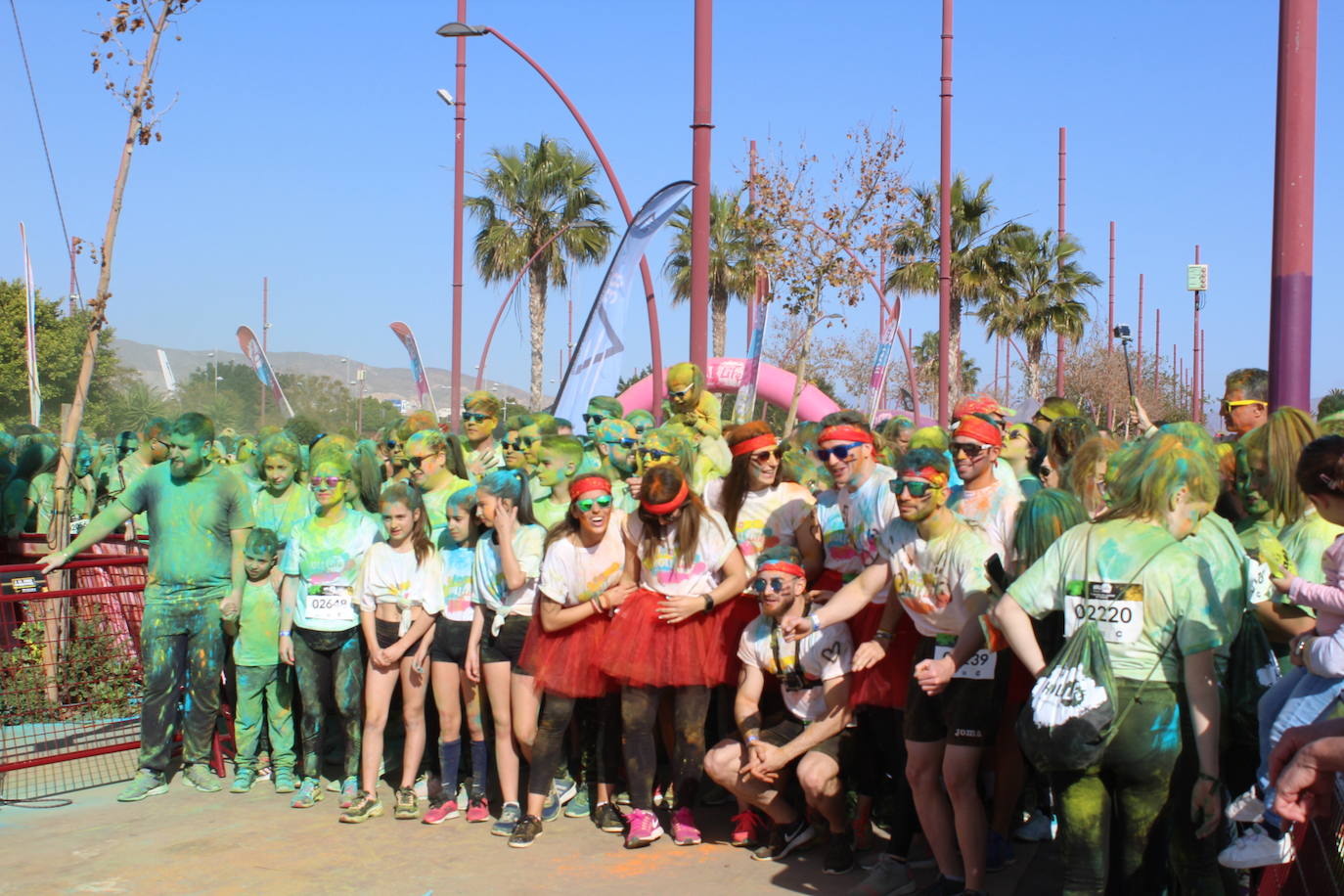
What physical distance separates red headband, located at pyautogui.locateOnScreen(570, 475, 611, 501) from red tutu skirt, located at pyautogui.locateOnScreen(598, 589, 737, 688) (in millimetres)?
583

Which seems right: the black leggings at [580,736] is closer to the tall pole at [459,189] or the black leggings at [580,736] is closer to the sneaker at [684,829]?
the sneaker at [684,829]

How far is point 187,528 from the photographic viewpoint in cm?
718

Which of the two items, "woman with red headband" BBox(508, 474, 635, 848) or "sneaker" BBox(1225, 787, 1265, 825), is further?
"woman with red headband" BBox(508, 474, 635, 848)

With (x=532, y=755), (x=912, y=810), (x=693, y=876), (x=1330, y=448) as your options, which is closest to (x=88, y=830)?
(x=532, y=755)

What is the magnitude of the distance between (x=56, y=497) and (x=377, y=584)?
3205 mm

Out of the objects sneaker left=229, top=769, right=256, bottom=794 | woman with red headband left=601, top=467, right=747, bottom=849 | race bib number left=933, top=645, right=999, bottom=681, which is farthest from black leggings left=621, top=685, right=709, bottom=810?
sneaker left=229, top=769, right=256, bottom=794

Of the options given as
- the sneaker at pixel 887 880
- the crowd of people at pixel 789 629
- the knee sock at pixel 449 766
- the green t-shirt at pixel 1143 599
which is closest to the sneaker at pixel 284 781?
the crowd of people at pixel 789 629

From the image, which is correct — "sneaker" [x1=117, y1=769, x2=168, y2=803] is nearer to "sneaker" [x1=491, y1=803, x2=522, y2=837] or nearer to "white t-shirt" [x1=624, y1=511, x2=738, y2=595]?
"sneaker" [x1=491, y1=803, x2=522, y2=837]

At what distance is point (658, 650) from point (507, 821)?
127cm

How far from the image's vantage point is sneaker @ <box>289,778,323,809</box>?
22.3 ft

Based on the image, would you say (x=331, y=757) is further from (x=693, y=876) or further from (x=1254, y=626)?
(x=1254, y=626)

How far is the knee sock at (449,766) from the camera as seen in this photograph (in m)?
6.62

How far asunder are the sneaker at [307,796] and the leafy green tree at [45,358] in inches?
1806

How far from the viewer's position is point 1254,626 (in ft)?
14.1
